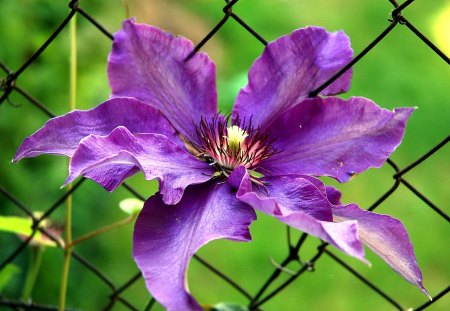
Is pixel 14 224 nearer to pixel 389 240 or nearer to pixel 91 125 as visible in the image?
pixel 91 125

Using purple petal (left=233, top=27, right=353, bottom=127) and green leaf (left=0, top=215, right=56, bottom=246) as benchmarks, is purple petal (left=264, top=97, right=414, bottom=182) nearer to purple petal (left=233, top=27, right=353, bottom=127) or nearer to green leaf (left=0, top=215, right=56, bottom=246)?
purple petal (left=233, top=27, right=353, bottom=127)

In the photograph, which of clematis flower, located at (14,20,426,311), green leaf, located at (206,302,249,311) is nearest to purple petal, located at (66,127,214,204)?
clematis flower, located at (14,20,426,311)

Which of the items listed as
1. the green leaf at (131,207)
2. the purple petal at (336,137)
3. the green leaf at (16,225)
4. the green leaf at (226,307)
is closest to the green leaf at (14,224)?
the green leaf at (16,225)

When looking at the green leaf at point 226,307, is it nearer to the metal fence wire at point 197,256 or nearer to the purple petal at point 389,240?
the metal fence wire at point 197,256

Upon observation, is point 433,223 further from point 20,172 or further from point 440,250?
point 20,172

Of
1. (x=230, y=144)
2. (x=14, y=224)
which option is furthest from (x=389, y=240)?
(x=14, y=224)

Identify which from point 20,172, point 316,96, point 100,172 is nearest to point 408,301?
point 20,172

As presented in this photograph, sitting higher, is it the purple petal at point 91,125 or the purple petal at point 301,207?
the purple petal at point 301,207
